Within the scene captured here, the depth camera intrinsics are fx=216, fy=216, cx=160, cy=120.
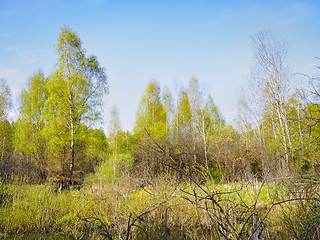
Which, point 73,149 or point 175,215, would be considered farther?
point 73,149

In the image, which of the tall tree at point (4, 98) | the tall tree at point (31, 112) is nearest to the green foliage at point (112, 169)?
the tall tree at point (31, 112)

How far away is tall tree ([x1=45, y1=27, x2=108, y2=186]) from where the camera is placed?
1161 centimetres

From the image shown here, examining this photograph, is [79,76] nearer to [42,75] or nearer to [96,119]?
[96,119]

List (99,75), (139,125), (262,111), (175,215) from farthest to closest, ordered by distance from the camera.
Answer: (139,125) < (262,111) < (99,75) < (175,215)

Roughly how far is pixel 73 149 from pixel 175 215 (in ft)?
25.2

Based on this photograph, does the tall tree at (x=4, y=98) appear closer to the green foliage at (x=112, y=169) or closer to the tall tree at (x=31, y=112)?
the tall tree at (x=31, y=112)

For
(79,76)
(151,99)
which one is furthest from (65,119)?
(151,99)

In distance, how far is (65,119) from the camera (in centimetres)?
1197

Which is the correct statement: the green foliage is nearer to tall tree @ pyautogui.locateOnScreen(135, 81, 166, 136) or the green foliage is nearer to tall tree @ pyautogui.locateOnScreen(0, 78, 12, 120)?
tall tree @ pyautogui.locateOnScreen(135, 81, 166, 136)

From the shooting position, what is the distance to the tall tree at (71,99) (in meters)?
11.6

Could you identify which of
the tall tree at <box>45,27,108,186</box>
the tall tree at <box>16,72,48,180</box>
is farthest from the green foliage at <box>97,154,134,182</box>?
the tall tree at <box>16,72,48,180</box>

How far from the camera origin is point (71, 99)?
12.3 meters

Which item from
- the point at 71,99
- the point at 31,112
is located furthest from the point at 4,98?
the point at 71,99

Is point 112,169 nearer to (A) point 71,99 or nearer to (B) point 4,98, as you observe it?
(A) point 71,99
